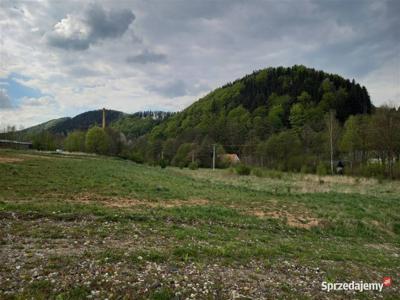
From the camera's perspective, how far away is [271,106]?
124625 mm

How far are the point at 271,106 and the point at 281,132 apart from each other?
2224 inches

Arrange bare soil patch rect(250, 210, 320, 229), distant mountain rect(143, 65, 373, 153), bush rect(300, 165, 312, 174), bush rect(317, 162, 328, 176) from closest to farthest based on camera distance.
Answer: bare soil patch rect(250, 210, 320, 229)
bush rect(317, 162, 328, 176)
bush rect(300, 165, 312, 174)
distant mountain rect(143, 65, 373, 153)

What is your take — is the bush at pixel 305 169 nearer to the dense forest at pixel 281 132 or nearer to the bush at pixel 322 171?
the dense forest at pixel 281 132

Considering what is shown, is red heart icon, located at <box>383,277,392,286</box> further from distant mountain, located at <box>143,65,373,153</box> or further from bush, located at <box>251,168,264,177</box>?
distant mountain, located at <box>143,65,373,153</box>

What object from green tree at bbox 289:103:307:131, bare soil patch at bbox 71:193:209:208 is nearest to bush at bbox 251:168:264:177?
bare soil patch at bbox 71:193:209:208

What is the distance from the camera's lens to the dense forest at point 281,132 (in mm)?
49719

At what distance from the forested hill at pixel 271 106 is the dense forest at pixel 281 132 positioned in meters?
0.36

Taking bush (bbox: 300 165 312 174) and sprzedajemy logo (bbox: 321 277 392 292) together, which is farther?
bush (bbox: 300 165 312 174)

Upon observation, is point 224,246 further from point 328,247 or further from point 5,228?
point 5,228

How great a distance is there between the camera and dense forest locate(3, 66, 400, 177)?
49.7 metres

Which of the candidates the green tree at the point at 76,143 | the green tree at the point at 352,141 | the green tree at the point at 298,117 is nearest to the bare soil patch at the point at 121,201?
the green tree at the point at 352,141

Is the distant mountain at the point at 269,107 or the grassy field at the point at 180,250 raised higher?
the distant mountain at the point at 269,107

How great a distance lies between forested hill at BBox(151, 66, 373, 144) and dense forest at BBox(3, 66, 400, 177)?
1.17 feet

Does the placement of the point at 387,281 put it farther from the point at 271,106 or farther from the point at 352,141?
the point at 271,106
